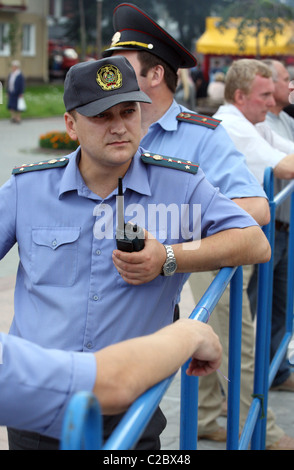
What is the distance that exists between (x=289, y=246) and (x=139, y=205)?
2.04 metres

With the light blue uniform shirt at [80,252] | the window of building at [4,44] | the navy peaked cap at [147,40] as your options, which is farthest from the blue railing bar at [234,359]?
the window of building at [4,44]

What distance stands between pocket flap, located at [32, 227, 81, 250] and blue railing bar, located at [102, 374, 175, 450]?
0.83 m

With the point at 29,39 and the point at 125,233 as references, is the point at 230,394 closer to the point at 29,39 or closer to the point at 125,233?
the point at 125,233

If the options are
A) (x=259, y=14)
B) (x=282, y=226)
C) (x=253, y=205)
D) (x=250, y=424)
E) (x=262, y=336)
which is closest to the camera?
(x=253, y=205)

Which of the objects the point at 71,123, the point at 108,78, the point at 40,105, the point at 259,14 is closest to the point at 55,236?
the point at 71,123

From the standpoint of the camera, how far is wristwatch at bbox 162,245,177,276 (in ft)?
6.89

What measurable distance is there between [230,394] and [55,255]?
2.78 feet

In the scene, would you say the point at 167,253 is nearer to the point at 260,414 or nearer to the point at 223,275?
the point at 223,275

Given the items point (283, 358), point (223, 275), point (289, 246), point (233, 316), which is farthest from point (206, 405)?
point (223, 275)

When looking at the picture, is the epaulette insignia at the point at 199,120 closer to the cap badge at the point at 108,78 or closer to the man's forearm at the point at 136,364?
the cap badge at the point at 108,78

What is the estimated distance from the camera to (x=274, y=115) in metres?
4.60

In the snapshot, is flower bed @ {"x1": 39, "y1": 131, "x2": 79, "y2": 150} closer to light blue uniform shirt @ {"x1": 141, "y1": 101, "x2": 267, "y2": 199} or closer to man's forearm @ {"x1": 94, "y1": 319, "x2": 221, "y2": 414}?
light blue uniform shirt @ {"x1": 141, "y1": 101, "x2": 267, "y2": 199}

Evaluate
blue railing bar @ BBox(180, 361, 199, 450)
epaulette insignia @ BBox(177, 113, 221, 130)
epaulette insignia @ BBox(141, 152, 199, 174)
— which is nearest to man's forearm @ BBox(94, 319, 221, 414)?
blue railing bar @ BBox(180, 361, 199, 450)

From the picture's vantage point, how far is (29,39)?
41.8 metres
